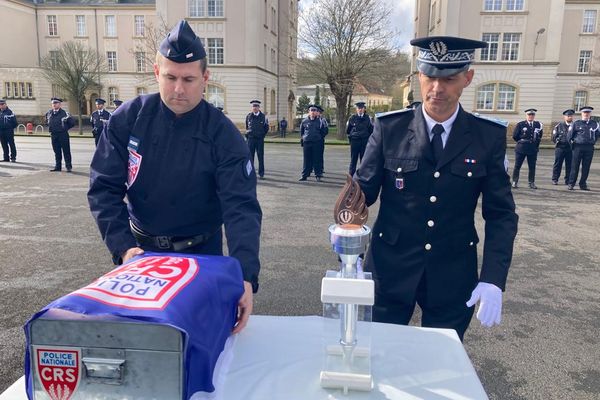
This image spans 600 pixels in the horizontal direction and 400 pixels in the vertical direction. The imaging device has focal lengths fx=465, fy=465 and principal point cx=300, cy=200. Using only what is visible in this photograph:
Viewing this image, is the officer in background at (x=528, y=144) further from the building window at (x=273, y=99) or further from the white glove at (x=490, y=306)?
the building window at (x=273, y=99)

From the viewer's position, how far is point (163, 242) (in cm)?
233

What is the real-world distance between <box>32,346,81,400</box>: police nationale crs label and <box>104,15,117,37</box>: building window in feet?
158

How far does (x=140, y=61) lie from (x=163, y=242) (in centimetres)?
4376

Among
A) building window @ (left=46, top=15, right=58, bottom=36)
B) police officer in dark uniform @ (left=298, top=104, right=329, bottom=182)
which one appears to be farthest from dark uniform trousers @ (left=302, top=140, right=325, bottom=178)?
building window @ (left=46, top=15, right=58, bottom=36)

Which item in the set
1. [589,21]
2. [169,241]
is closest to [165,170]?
[169,241]

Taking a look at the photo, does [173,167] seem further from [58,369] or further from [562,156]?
[562,156]

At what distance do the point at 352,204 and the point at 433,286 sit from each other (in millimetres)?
949

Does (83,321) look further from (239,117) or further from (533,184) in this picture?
(239,117)

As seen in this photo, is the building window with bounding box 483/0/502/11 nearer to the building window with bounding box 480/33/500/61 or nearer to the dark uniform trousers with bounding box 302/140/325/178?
the building window with bounding box 480/33/500/61

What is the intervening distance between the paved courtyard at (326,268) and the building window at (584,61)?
3700 centimetres

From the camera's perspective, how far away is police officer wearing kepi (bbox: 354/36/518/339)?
2178mm

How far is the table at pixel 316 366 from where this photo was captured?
4.83 ft

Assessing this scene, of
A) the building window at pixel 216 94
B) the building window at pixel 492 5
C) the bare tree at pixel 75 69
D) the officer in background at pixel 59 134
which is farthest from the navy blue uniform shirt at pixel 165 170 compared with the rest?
the bare tree at pixel 75 69

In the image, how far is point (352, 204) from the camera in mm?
1605
